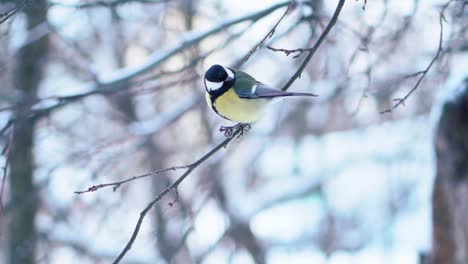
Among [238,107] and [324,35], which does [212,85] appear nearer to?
[238,107]

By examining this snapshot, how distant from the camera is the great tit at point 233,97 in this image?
2.93 meters

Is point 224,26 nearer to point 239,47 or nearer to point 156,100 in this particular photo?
point 239,47

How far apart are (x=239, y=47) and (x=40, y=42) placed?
2351mm

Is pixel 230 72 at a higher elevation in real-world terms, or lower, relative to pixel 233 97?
higher

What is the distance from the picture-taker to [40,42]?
6.80m

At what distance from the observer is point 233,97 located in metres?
2.96

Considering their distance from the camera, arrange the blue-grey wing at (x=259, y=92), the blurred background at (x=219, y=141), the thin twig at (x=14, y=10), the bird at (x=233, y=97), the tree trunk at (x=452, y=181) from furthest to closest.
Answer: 1. the blurred background at (x=219, y=141)
2. the tree trunk at (x=452, y=181)
3. the bird at (x=233, y=97)
4. the blue-grey wing at (x=259, y=92)
5. the thin twig at (x=14, y=10)

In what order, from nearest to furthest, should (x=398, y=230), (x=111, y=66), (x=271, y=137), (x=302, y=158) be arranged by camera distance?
(x=271, y=137) → (x=111, y=66) → (x=398, y=230) → (x=302, y=158)

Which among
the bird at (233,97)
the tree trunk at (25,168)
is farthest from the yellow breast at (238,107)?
the tree trunk at (25,168)

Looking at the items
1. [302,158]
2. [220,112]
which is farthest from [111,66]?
[220,112]

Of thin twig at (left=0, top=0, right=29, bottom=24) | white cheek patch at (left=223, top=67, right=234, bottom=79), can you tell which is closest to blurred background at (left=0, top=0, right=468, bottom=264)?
white cheek patch at (left=223, top=67, right=234, bottom=79)

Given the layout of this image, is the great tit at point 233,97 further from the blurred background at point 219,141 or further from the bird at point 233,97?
the blurred background at point 219,141

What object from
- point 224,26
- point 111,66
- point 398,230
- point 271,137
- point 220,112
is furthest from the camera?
point 398,230

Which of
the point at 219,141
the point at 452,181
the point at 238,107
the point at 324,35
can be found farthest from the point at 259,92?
the point at 219,141
